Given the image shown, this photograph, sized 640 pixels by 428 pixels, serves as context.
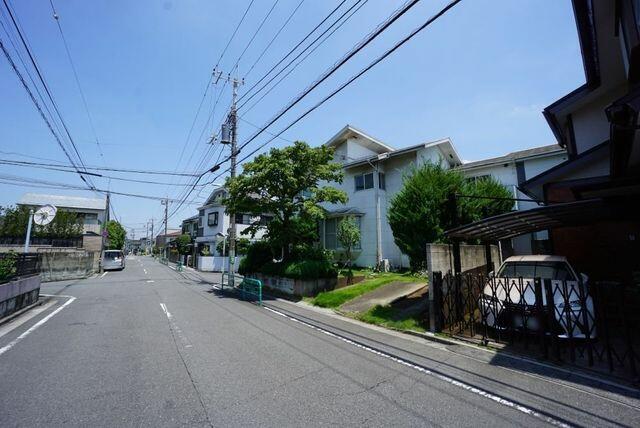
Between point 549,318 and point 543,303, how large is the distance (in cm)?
48

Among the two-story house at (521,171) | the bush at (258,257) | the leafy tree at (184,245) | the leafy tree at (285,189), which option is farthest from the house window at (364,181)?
the leafy tree at (184,245)

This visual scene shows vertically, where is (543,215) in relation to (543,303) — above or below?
above

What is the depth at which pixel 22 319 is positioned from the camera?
353 inches

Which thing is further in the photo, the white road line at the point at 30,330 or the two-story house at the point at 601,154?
the white road line at the point at 30,330

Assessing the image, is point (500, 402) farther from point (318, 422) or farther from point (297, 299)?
point (297, 299)

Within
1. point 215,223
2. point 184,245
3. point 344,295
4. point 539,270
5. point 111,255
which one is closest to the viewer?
point 539,270

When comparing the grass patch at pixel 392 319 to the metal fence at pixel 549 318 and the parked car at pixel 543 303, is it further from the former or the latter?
the parked car at pixel 543 303

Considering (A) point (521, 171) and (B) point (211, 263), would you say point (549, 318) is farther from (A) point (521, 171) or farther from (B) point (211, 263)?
(B) point (211, 263)

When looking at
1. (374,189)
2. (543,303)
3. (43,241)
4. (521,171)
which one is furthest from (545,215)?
(43,241)

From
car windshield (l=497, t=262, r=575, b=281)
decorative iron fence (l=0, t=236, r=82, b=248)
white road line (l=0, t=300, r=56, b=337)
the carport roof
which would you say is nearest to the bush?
white road line (l=0, t=300, r=56, b=337)

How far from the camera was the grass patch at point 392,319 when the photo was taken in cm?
828

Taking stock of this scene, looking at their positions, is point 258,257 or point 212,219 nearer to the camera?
point 258,257

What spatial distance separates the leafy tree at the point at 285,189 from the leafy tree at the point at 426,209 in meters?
3.02

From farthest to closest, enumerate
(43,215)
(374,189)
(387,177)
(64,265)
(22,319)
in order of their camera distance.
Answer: (64,265), (387,177), (374,189), (43,215), (22,319)
